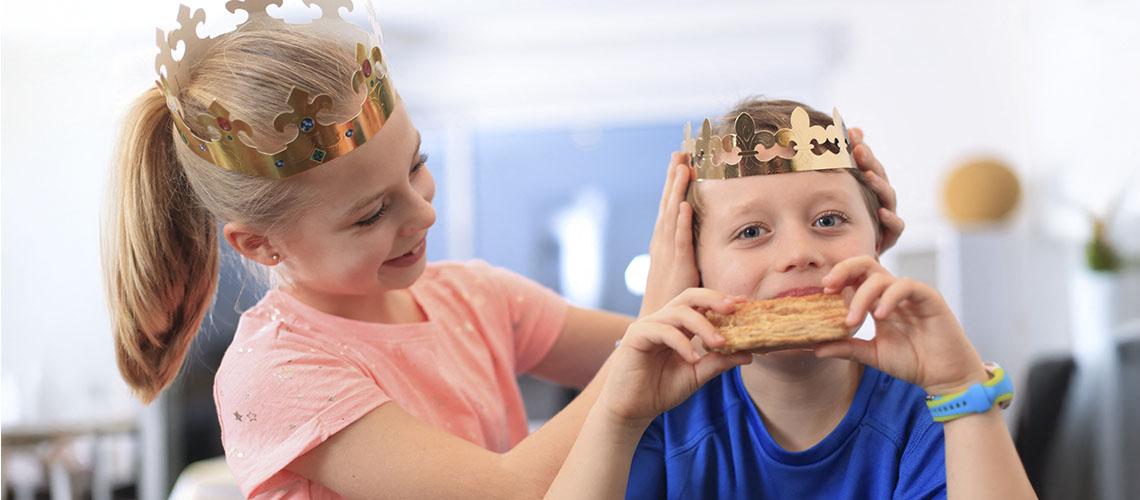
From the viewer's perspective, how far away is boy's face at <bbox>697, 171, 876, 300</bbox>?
1.04 m

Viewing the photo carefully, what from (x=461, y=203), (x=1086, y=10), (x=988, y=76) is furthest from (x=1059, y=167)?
(x=461, y=203)

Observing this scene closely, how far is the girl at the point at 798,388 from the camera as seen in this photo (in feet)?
2.93

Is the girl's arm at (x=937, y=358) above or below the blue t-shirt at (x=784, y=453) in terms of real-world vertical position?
above

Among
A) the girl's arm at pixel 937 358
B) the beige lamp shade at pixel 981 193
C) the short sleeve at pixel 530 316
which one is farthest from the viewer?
the beige lamp shade at pixel 981 193

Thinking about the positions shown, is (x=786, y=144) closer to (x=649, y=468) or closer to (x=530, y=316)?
(x=649, y=468)

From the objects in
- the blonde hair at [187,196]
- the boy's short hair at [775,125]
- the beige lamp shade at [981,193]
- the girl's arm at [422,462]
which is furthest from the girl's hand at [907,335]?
the beige lamp shade at [981,193]

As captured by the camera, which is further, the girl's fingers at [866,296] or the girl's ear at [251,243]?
the girl's ear at [251,243]

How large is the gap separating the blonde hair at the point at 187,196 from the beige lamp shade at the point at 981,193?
3.50m

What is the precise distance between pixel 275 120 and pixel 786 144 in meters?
0.61

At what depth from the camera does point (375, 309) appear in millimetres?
1287

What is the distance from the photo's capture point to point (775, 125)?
3.67 ft

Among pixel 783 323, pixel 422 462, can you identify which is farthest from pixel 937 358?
pixel 422 462

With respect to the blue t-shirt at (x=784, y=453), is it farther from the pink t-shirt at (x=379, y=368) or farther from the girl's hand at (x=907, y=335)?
the pink t-shirt at (x=379, y=368)

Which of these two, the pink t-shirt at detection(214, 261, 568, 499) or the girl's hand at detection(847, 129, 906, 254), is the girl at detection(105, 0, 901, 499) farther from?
the girl's hand at detection(847, 129, 906, 254)
